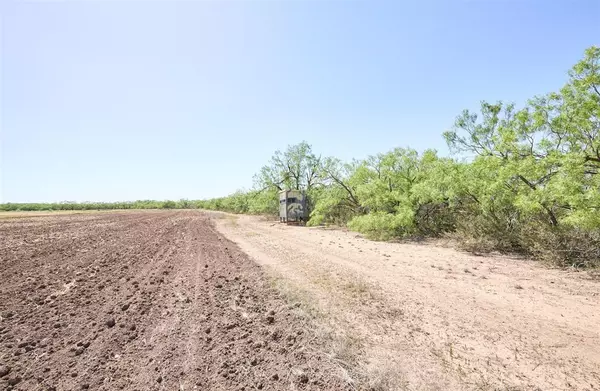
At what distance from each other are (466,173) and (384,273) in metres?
6.45

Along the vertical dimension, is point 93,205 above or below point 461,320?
above

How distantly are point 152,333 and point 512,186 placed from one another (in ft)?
38.2

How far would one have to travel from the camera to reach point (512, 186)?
10.6 metres

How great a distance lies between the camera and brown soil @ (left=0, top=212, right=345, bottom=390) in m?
3.42

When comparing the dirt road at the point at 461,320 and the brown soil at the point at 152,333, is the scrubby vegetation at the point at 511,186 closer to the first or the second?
the dirt road at the point at 461,320

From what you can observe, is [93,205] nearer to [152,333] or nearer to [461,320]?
[152,333]

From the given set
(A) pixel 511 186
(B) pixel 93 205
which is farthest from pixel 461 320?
(B) pixel 93 205

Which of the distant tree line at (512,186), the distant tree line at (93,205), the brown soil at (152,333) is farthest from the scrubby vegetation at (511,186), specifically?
the distant tree line at (93,205)

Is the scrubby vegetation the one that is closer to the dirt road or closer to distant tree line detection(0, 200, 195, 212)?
the dirt road

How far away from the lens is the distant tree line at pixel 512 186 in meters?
7.69

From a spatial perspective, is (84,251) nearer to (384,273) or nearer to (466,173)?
(384,273)

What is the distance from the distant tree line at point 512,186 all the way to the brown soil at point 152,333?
7.41 m

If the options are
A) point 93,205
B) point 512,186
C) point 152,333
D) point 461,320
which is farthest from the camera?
point 93,205

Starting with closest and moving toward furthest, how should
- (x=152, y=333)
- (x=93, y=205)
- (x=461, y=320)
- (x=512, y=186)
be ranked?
(x=152, y=333) → (x=461, y=320) → (x=512, y=186) → (x=93, y=205)
